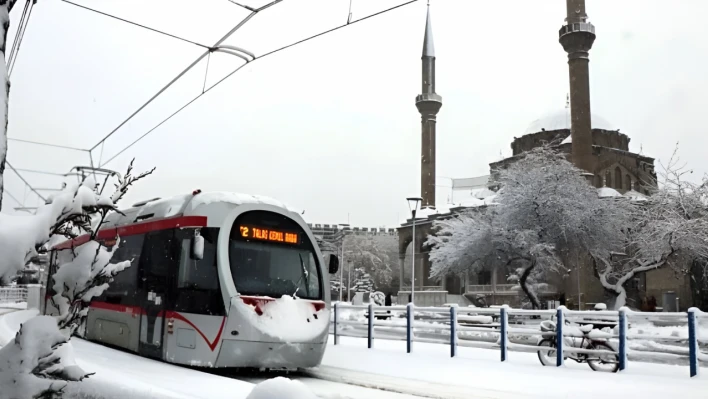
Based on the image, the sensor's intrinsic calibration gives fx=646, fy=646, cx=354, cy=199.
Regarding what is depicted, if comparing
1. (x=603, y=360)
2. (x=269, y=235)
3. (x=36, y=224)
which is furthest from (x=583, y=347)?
(x=36, y=224)

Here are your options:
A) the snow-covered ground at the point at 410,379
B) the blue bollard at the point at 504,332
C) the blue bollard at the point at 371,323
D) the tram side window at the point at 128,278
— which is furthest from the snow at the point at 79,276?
the blue bollard at the point at 371,323

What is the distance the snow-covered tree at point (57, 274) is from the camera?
3262mm

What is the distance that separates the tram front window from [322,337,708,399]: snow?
1.51 metres

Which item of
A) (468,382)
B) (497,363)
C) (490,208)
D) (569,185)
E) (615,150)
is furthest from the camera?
(615,150)

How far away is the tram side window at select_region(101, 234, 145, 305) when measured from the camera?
10852 millimetres

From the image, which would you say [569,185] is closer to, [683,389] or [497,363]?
[497,363]

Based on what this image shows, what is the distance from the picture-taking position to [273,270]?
9523 mm

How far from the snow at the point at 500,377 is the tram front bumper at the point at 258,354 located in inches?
41.5

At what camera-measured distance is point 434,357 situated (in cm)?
1301

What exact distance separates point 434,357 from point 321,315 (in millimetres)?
4301

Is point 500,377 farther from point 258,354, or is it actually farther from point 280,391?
point 280,391

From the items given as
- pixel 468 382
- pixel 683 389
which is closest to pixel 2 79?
pixel 468 382

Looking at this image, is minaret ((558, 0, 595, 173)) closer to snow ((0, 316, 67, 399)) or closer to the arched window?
the arched window

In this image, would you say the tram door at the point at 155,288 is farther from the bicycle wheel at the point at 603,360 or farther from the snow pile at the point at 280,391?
the bicycle wheel at the point at 603,360
